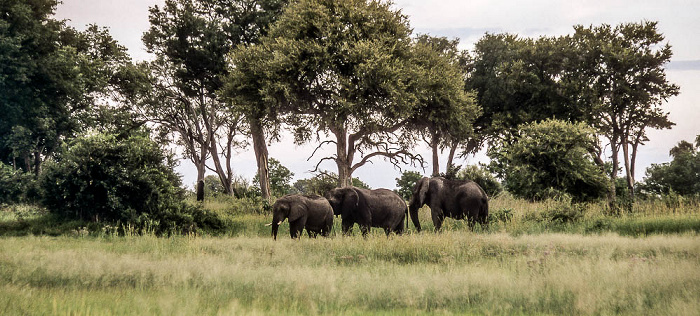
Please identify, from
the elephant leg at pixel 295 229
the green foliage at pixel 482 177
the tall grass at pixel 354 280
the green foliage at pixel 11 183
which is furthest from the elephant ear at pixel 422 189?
the green foliage at pixel 11 183

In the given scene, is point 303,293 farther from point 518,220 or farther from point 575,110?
point 575,110

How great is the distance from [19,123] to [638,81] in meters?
42.0

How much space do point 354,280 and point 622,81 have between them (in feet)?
117

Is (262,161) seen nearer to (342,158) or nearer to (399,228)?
(342,158)

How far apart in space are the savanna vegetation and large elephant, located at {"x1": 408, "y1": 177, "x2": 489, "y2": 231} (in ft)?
3.31

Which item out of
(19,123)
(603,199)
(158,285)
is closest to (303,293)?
(158,285)

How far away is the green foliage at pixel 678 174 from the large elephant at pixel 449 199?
27.7m

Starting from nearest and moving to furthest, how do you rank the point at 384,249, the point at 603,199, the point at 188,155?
the point at 384,249 → the point at 603,199 → the point at 188,155

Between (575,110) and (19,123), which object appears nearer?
(19,123)

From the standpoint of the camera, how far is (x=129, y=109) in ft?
131

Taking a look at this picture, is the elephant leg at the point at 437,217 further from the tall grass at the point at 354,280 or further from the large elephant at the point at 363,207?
the tall grass at the point at 354,280

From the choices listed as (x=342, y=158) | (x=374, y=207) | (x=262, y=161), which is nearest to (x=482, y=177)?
(x=342, y=158)

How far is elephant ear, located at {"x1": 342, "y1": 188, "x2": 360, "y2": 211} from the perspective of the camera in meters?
18.4

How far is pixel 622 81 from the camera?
3881 cm
